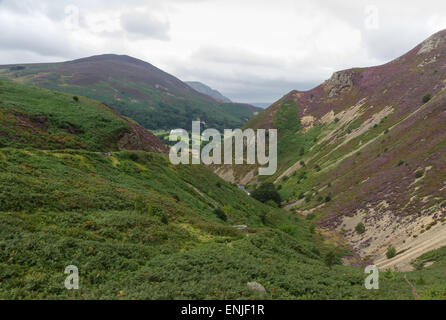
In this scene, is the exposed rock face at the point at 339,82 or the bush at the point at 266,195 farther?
the exposed rock face at the point at 339,82

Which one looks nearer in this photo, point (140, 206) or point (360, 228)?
point (140, 206)

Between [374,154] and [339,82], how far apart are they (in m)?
77.1

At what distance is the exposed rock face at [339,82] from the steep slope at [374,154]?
0.50 metres

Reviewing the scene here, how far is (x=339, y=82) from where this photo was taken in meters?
130

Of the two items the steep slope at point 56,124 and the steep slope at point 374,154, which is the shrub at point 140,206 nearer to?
the steep slope at point 56,124

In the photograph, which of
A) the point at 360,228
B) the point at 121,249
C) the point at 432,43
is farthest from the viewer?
the point at 432,43

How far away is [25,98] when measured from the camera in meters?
48.0

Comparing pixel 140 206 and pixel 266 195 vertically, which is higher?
pixel 266 195

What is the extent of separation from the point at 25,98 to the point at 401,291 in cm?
6122

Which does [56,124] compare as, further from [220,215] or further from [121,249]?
[121,249]

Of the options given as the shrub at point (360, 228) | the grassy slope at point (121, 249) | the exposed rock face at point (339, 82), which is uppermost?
the exposed rock face at point (339, 82)

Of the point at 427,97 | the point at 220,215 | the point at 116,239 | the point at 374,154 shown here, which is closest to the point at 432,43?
the point at 427,97

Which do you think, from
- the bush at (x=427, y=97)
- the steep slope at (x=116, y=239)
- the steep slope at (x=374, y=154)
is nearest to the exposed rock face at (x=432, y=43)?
the steep slope at (x=374, y=154)

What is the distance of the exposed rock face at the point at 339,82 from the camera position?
12627 centimetres
